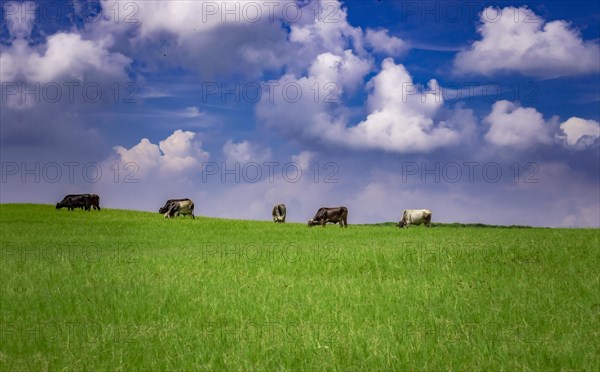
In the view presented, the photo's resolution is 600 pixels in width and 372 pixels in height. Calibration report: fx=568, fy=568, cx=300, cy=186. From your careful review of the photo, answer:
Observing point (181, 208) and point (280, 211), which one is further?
point (280, 211)

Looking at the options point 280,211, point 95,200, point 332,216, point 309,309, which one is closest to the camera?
point 309,309

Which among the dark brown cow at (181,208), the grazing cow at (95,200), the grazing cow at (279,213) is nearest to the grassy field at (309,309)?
the dark brown cow at (181,208)

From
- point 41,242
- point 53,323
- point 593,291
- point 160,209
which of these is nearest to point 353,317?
point 53,323

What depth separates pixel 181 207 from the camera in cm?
5378

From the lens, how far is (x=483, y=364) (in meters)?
7.97

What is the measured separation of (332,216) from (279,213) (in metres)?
10.0

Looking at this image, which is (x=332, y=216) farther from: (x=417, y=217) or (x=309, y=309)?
(x=309, y=309)

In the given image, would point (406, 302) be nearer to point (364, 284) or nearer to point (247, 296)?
point (364, 284)

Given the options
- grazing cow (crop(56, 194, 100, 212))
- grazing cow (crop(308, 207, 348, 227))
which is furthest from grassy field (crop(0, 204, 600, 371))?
grazing cow (crop(56, 194, 100, 212))

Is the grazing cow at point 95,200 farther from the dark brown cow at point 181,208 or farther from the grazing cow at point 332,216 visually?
the grazing cow at point 332,216

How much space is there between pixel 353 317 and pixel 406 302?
1894 millimetres

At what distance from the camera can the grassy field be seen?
8.42 metres

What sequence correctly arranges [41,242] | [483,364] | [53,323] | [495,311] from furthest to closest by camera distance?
[41,242], [495,311], [53,323], [483,364]

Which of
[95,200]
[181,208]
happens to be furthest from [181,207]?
[95,200]
